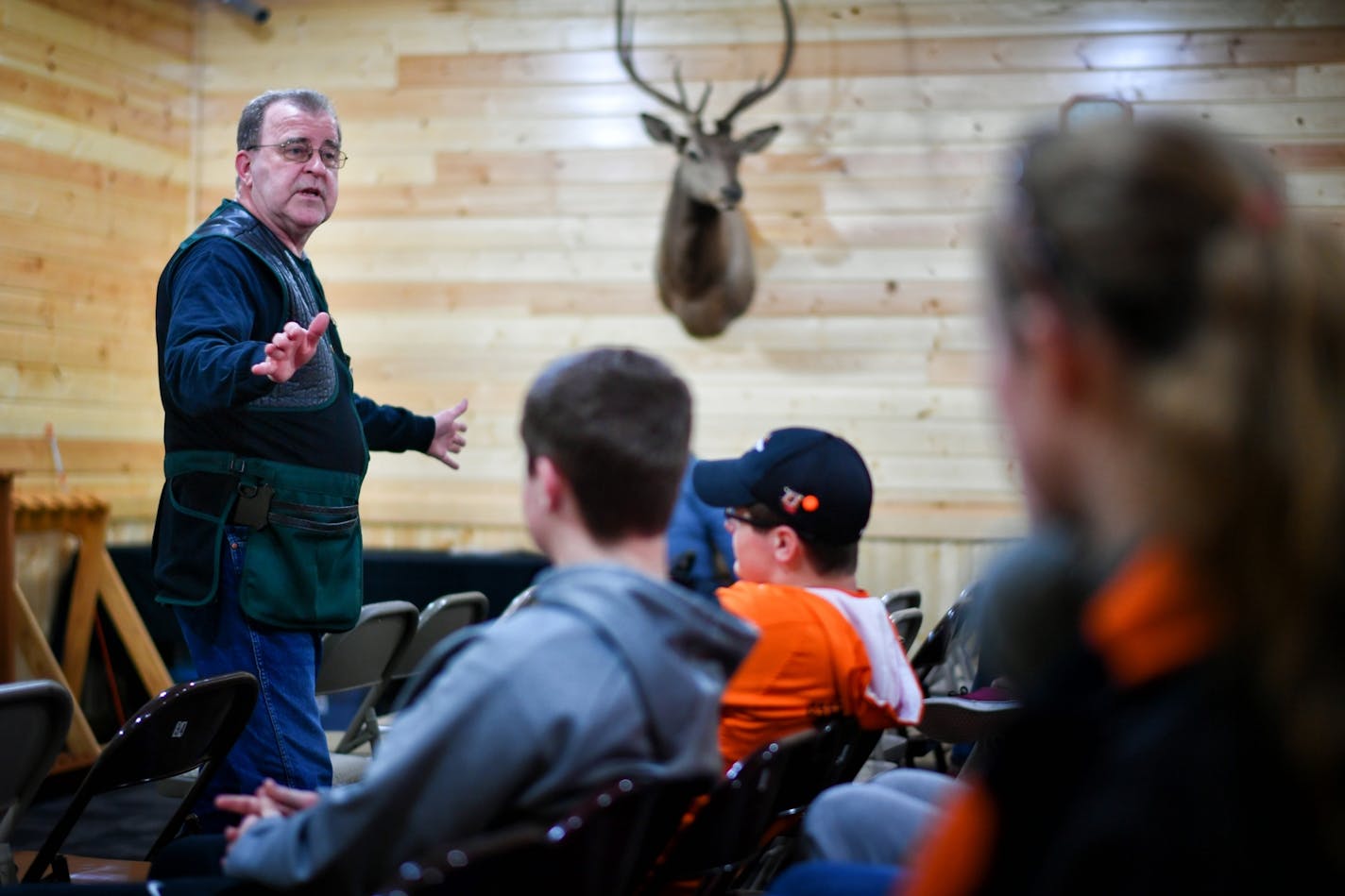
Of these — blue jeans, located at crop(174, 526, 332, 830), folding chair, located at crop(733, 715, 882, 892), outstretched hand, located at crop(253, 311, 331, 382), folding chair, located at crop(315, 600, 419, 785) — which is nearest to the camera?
folding chair, located at crop(733, 715, 882, 892)

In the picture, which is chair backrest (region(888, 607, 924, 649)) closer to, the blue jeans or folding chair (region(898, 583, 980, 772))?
folding chair (region(898, 583, 980, 772))

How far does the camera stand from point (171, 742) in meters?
1.96

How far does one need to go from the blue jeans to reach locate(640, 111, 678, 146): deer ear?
342 centimetres

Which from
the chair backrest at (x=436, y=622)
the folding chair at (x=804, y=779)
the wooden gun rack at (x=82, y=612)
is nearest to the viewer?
the folding chair at (x=804, y=779)

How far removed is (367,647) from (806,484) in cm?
151

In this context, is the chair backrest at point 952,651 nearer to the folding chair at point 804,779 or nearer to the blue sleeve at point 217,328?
the folding chair at point 804,779

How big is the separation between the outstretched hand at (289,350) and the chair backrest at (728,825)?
103 centimetres

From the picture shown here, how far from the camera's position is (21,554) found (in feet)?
17.1

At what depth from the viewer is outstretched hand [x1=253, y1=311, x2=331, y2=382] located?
2.07m

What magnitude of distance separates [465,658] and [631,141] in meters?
4.98

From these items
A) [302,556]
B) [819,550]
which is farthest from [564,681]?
[302,556]

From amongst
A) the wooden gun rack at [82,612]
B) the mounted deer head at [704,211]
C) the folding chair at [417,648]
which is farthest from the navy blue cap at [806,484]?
the wooden gun rack at [82,612]

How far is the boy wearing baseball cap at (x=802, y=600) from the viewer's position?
75.5 inches

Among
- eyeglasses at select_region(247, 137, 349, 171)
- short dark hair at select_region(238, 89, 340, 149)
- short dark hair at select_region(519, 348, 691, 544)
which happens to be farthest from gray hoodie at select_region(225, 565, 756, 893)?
short dark hair at select_region(238, 89, 340, 149)
